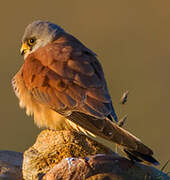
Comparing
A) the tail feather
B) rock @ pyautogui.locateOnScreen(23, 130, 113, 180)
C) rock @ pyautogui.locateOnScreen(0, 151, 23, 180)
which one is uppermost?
the tail feather

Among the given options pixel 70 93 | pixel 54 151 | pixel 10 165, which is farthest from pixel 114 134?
pixel 10 165

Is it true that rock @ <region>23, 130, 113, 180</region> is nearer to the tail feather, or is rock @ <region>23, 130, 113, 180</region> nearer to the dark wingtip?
the tail feather

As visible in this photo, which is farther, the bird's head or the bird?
the bird's head

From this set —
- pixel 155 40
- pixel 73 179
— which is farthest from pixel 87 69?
pixel 155 40

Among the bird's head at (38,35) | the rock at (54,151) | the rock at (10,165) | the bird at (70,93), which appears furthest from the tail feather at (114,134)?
the bird's head at (38,35)

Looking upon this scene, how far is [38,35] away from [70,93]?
1454 mm

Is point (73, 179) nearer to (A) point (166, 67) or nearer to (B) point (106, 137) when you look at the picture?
(B) point (106, 137)

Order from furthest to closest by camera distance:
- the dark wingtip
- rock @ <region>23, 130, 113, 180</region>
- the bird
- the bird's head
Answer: the bird's head
the bird
rock @ <region>23, 130, 113, 180</region>
the dark wingtip

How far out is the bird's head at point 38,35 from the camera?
733 cm

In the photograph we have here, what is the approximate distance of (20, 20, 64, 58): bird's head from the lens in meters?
7.33

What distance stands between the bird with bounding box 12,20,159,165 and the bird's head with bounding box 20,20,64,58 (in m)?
0.29

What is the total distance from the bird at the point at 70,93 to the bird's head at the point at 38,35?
0.96 feet

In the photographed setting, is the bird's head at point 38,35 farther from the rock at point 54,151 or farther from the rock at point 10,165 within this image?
the rock at point 54,151

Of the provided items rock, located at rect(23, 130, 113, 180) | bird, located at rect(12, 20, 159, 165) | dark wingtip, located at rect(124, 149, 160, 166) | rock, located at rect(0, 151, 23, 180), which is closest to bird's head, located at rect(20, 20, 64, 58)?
bird, located at rect(12, 20, 159, 165)
